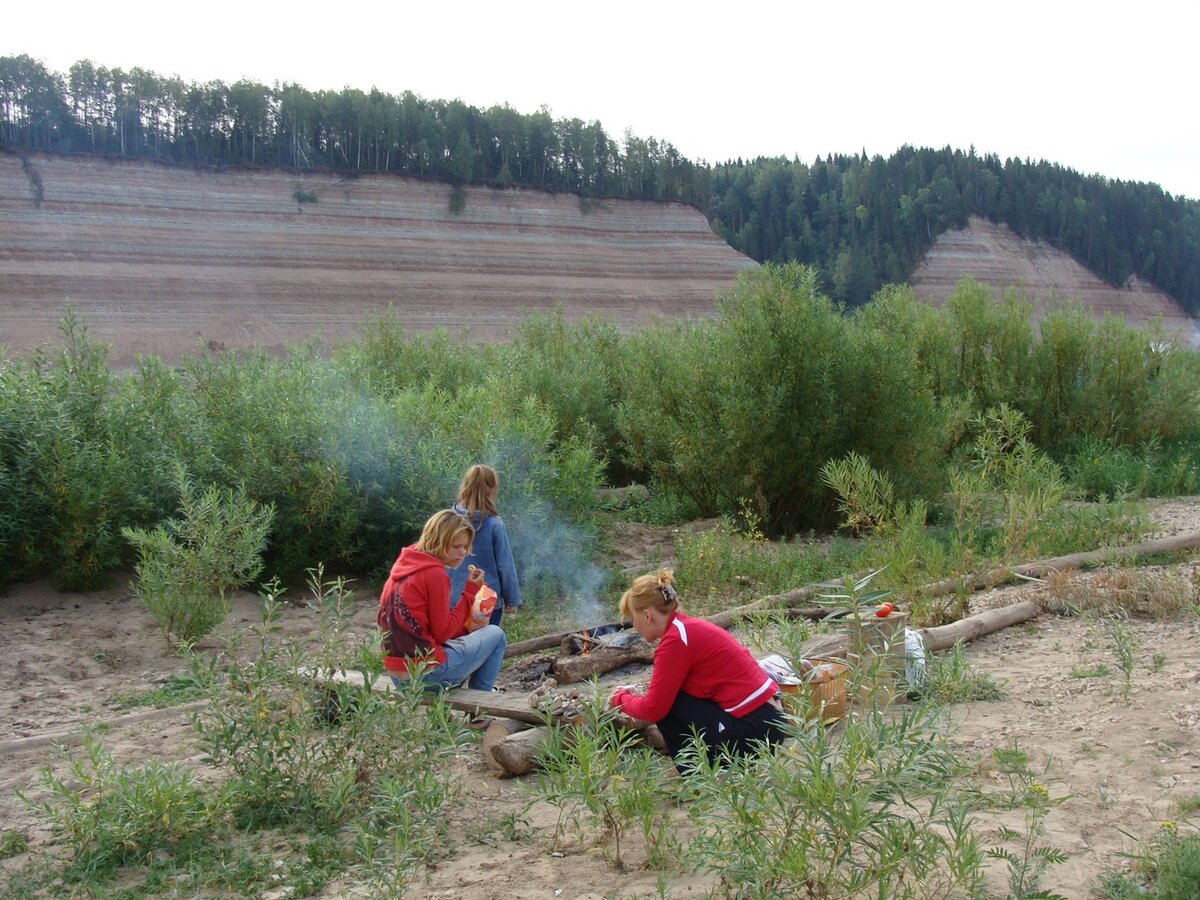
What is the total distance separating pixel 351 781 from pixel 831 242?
60.7 meters

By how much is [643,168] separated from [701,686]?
4800cm

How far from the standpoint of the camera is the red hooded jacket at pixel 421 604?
526 cm

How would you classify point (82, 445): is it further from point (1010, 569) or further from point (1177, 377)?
point (1177, 377)

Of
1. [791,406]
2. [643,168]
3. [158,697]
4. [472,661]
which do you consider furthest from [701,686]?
[643,168]

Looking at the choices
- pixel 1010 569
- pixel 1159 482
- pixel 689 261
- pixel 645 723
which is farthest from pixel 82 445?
pixel 689 261

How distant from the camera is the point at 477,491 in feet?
22.3

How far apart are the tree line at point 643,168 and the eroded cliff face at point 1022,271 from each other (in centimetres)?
87

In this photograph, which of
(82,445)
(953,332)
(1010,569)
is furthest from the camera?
(953,332)

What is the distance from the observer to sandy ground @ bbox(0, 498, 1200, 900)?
147 inches

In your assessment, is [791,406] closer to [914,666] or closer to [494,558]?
[494,558]

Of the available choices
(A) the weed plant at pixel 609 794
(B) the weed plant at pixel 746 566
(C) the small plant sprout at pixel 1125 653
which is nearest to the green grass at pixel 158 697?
(A) the weed plant at pixel 609 794

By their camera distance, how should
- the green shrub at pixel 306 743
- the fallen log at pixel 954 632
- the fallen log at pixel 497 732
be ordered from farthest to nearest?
the fallen log at pixel 954 632
the fallen log at pixel 497 732
the green shrub at pixel 306 743

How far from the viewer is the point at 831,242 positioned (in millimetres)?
61219

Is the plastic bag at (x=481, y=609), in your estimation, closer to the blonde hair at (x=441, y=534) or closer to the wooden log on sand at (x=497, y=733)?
the blonde hair at (x=441, y=534)
